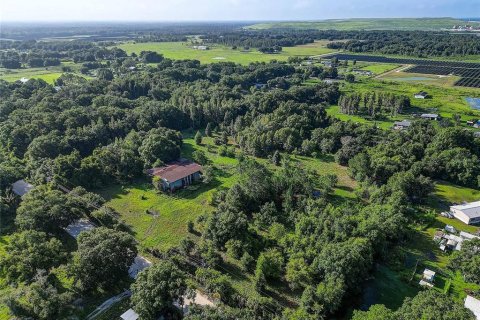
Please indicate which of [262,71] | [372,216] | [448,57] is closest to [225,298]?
Result: [372,216]

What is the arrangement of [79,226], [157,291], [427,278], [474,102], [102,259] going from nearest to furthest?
[157,291]
[102,259]
[427,278]
[79,226]
[474,102]

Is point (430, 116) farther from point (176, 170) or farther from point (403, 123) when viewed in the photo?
point (176, 170)

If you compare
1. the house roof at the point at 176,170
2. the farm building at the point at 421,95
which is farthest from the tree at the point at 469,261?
the farm building at the point at 421,95

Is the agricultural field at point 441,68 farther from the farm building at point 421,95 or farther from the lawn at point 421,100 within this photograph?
the farm building at point 421,95

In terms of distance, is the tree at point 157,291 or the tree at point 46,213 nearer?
the tree at point 157,291

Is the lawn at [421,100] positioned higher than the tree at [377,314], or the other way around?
the lawn at [421,100]

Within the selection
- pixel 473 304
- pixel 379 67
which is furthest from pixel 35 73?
pixel 473 304

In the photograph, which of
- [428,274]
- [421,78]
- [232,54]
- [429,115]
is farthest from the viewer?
[232,54]

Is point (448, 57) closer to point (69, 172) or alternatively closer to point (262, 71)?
point (262, 71)
